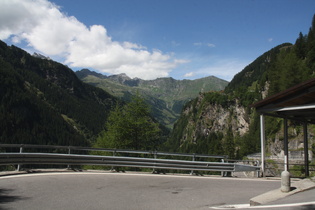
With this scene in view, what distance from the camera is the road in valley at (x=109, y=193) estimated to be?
696cm

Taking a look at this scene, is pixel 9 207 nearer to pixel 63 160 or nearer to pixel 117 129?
pixel 63 160

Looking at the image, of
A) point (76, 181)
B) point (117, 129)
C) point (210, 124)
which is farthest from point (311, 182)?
point (210, 124)

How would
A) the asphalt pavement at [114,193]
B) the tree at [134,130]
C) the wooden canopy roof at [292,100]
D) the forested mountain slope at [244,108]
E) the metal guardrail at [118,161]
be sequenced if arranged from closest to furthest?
the asphalt pavement at [114,193], the metal guardrail at [118,161], the wooden canopy roof at [292,100], the tree at [134,130], the forested mountain slope at [244,108]

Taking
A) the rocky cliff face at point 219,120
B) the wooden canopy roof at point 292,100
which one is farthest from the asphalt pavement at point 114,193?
the rocky cliff face at point 219,120

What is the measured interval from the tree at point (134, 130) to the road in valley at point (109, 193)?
10.9m

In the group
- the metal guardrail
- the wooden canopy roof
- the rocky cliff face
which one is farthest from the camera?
the rocky cliff face

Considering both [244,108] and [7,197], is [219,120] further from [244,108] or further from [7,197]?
[7,197]

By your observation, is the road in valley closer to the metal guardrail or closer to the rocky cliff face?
the metal guardrail

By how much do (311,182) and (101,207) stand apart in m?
6.48

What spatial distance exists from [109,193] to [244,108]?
134418 mm

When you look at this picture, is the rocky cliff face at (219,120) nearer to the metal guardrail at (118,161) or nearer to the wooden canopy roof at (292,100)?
the wooden canopy roof at (292,100)

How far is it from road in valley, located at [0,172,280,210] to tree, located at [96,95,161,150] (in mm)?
10880

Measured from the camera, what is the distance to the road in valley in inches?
274

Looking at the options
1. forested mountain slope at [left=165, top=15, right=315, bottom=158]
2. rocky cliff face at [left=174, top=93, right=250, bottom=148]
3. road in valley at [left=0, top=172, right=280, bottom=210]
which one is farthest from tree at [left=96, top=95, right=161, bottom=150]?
rocky cliff face at [left=174, top=93, right=250, bottom=148]
